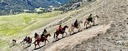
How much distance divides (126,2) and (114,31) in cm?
Answer: 1289

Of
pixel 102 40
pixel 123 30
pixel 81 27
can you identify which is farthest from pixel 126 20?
pixel 81 27

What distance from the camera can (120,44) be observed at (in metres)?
34.1

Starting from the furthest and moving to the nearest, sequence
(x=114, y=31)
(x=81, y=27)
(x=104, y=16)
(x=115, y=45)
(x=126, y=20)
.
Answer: (x=81, y=27)
(x=104, y=16)
(x=126, y=20)
(x=114, y=31)
(x=115, y=45)

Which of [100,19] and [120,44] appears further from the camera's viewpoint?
[100,19]

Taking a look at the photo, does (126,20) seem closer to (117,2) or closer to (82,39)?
(82,39)

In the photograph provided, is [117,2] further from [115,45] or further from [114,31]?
[115,45]

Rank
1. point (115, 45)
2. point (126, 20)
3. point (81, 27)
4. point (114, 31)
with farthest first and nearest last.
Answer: point (81, 27) < point (126, 20) < point (114, 31) < point (115, 45)

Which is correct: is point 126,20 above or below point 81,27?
above

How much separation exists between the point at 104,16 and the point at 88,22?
112 inches

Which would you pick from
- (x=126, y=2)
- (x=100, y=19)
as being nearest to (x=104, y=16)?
(x=100, y=19)

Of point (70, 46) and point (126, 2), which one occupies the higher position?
point (126, 2)

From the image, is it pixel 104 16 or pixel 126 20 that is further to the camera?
pixel 104 16

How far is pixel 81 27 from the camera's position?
5112 cm

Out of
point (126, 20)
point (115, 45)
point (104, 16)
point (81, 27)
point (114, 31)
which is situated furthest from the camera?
point (81, 27)
